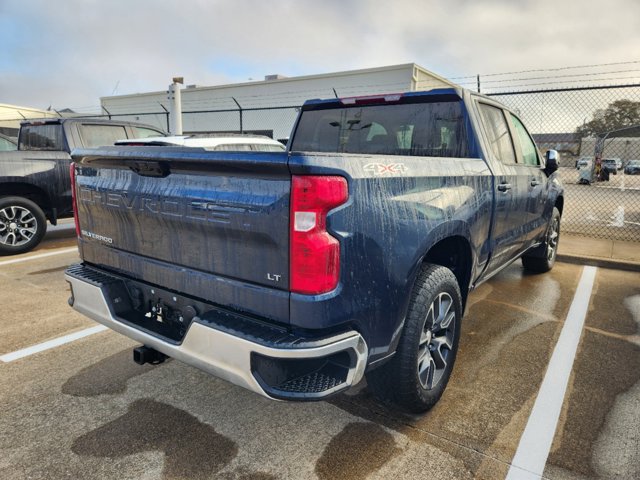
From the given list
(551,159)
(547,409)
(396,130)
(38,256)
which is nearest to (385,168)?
(396,130)

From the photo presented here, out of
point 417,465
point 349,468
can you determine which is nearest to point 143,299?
point 349,468

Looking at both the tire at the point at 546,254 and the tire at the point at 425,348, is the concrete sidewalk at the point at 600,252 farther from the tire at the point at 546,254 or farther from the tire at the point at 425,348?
the tire at the point at 425,348

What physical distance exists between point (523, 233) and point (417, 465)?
2.71 meters

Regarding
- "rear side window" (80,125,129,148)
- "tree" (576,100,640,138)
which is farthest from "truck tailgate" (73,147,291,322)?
"tree" (576,100,640,138)

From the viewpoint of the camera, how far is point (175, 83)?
1051 cm

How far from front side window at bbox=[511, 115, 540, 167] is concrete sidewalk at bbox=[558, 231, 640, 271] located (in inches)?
98.8

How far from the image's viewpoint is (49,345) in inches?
143

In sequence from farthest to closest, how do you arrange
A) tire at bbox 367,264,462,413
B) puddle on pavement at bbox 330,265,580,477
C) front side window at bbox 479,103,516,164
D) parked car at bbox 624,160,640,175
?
parked car at bbox 624,160,640,175 < front side window at bbox 479,103,516,164 < puddle on pavement at bbox 330,265,580,477 < tire at bbox 367,264,462,413

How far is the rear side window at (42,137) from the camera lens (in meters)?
6.90

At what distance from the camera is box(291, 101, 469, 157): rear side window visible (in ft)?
10.9

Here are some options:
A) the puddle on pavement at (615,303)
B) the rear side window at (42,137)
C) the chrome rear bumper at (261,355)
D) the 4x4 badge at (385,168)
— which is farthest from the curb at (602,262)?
the rear side window at (42,137)

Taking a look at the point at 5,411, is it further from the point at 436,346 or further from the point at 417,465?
the point at 436,346

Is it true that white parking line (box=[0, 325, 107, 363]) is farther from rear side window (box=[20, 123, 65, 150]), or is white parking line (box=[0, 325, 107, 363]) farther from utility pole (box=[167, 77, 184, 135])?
utility pole (box=[167, 77, 184, 135])

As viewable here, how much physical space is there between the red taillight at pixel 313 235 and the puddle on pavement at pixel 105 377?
184cm
